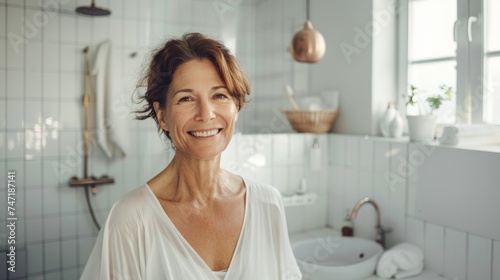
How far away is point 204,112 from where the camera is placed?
31.4 inches

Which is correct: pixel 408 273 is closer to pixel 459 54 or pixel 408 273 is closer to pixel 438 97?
pixel 438 97

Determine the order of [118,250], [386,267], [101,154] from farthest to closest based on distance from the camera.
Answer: [101,154]
[386,267]
[118,250]

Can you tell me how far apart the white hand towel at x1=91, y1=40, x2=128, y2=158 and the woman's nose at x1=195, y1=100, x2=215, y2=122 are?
1.51 meters

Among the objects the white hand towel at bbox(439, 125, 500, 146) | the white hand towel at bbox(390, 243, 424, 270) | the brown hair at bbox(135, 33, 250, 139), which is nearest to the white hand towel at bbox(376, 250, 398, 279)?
the white hand towel at bbox(390, 243, 424, 270)

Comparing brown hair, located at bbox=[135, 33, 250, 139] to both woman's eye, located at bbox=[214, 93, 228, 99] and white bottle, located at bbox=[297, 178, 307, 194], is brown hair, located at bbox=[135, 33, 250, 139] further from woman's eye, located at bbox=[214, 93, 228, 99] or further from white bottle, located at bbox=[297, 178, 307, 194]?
white bottle, located at bbox=[297, 178, 307, 194]

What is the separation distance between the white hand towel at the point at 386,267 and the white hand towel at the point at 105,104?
4.88ft

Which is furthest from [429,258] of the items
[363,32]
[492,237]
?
[363,32]

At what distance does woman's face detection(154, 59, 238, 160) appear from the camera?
801mm

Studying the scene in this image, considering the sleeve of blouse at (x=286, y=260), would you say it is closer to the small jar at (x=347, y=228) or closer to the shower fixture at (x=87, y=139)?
the small jar at (x=347, y=228)

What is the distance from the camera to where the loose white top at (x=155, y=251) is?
2.52ft

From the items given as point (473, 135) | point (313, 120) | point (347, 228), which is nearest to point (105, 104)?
point (313, 120)

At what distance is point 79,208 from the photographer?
221 cm

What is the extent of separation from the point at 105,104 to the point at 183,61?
153 centimetres

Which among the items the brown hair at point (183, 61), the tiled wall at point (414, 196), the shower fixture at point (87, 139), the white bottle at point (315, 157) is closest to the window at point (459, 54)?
the tiled wall at point (414, 196)
